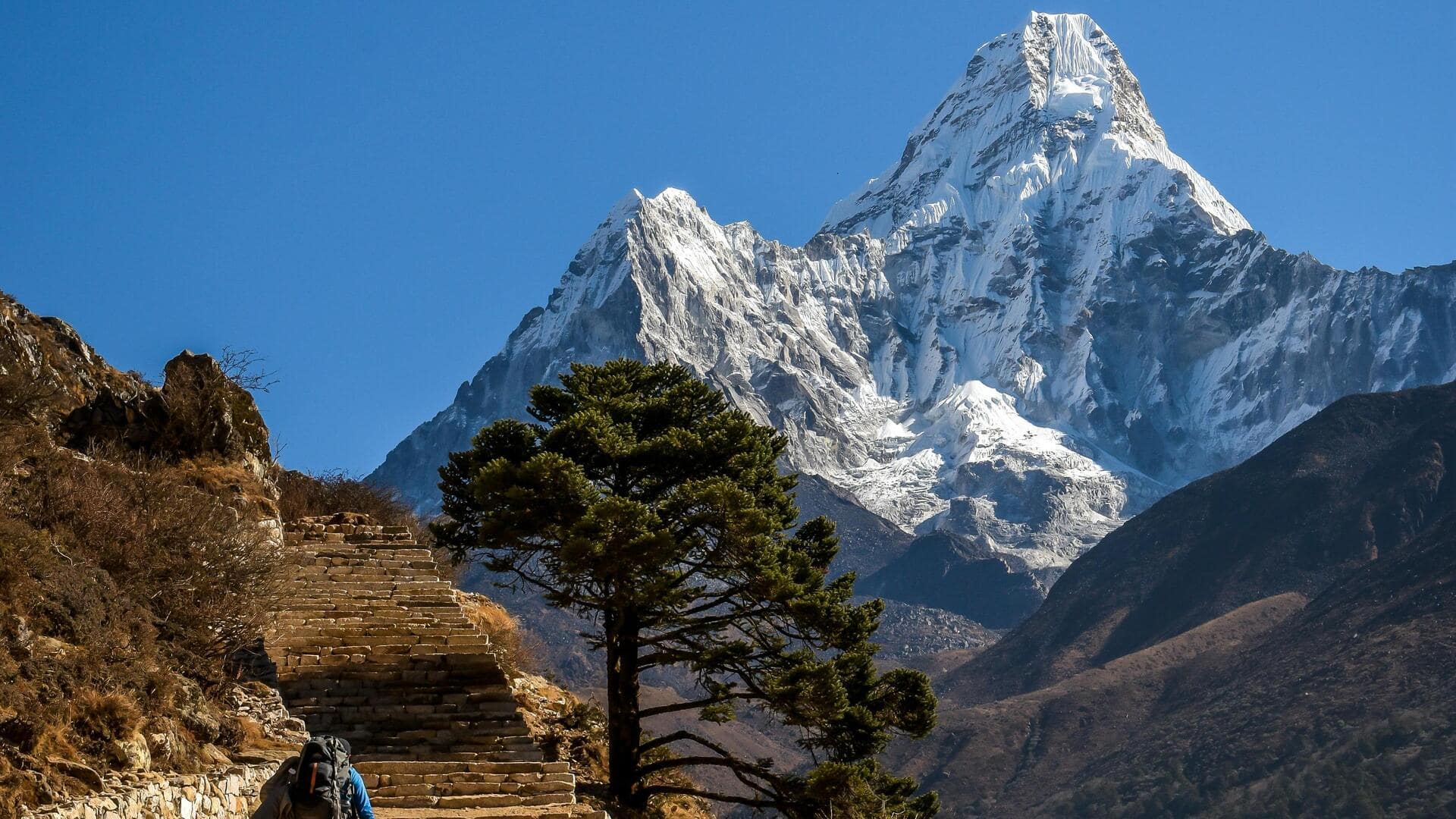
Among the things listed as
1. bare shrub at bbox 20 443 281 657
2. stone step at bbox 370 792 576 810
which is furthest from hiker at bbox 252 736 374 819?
stone step at bbox 370 792 576 810

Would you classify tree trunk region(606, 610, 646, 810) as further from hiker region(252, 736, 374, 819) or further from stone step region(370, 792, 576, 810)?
hiker region(252, 736, 374, 819)

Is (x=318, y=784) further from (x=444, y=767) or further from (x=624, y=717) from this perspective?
(x=624, y=717)

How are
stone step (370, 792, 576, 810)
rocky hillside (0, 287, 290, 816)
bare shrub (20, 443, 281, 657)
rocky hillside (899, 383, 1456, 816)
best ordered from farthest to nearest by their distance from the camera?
rocky hillside (899, 383, 1456, 816)
stone step (370, 792, 576, 810)
bare shrub (20, 443, 281, 657)
rocky hillside (0, 287, 290, 816)

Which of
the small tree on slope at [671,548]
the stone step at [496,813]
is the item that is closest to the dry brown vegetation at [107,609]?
the stone step at [496,813]

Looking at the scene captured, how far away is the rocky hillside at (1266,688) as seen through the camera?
11794 centimetres

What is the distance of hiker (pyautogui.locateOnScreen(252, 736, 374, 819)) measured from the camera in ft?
29.0

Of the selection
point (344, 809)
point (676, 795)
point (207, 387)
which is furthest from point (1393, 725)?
point (344, 809)

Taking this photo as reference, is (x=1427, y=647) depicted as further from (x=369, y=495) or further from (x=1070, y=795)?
(x=369, y=495)

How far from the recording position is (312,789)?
8828mm

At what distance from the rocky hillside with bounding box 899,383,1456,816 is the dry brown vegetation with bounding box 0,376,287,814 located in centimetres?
10979

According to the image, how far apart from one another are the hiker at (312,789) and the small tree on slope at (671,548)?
1025 cm

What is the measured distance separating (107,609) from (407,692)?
19.0ft

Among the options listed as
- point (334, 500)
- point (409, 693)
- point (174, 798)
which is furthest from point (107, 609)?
point (334, 500)

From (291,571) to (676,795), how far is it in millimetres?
12642
